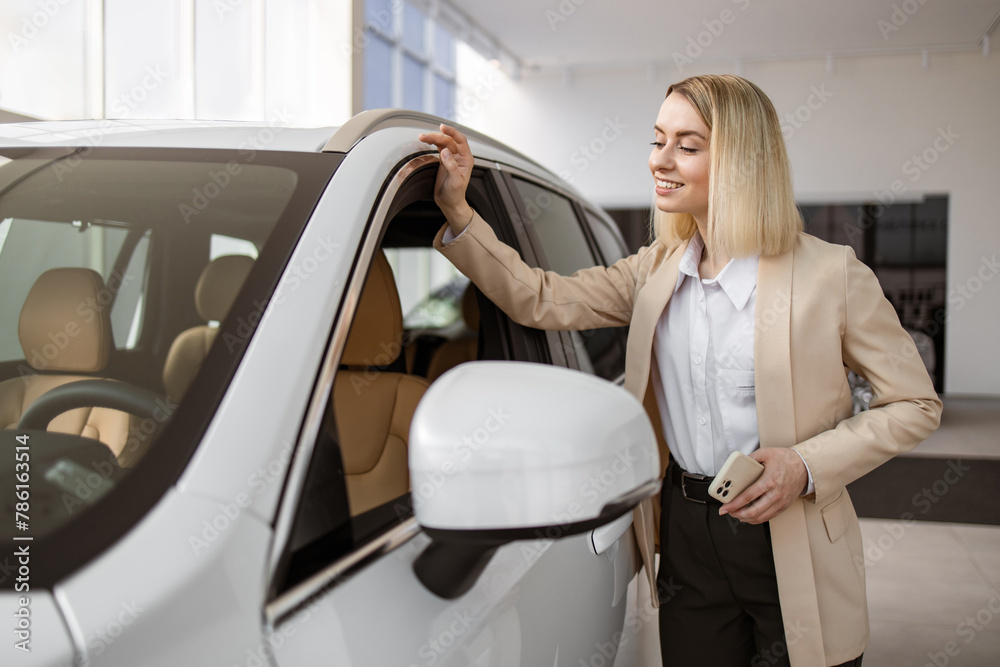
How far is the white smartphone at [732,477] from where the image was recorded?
1257 mm

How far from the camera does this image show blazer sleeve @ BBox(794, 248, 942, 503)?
1338 millimetres

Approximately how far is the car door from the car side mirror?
2 cm

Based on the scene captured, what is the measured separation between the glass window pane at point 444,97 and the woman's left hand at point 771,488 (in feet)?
31.6

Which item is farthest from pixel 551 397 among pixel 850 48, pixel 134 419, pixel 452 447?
pixel 850 48

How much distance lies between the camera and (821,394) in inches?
54.9

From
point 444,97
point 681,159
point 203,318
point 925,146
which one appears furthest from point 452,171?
point 925,146

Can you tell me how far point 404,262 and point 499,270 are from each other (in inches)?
358

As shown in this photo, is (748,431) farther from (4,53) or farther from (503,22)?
(503,22)

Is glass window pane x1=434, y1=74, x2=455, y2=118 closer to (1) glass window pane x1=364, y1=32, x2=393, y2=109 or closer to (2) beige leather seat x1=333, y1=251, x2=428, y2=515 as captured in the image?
(1) glass window pane x1=364, y1=32, x2=393, y2=109

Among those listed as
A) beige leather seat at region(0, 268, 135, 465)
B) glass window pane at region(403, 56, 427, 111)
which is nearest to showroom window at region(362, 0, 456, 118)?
glass window pane at region(403, 56, 427, 111)

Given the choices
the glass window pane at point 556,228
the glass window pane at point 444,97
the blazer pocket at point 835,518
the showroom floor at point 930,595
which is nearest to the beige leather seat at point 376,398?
the glass window pane at point 556,228

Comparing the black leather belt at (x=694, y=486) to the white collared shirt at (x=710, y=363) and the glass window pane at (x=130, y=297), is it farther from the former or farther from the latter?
the glass window pane at (x=130, y=297)

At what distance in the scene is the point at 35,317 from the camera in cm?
114

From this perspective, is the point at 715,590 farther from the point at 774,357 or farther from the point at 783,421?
the point at 774,357
